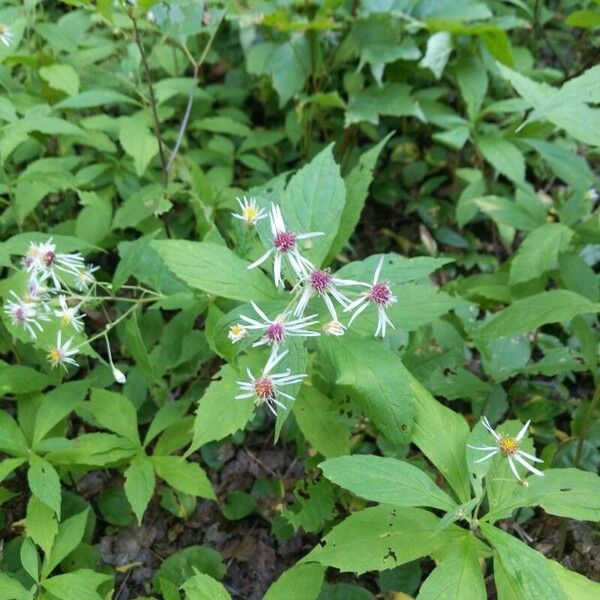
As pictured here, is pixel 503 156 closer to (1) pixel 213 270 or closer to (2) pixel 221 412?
(1) pixel 213 270

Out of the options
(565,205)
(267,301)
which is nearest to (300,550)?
(267,301)

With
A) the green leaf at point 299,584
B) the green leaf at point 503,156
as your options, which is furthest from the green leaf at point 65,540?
the green leaf at point 503,156

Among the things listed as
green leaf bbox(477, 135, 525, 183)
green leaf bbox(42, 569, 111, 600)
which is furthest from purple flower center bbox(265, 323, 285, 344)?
green leaf bbox(477, 135, 525, 183)

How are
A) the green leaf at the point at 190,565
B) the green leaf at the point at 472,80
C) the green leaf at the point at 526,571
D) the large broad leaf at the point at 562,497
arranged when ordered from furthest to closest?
1. the green leaf at the point at 472,80
2. the green leaf at the point at 190,565
3. the large broad leaf at the point at 562,497
4. the green leaf at the point at 526,571

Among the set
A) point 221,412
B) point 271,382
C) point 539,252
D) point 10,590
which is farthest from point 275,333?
point 539,252

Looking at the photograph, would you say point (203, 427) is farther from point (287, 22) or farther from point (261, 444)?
point (287, 22)

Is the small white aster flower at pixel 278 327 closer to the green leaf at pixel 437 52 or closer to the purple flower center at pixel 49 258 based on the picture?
the purple flower center at pixel 49 258
